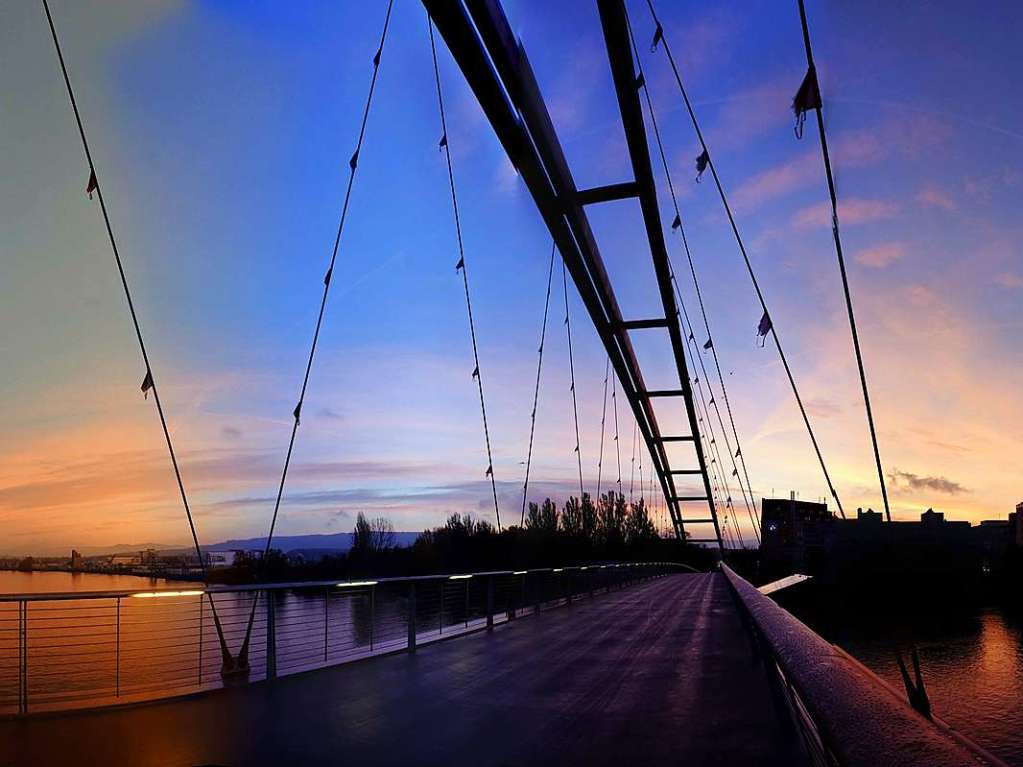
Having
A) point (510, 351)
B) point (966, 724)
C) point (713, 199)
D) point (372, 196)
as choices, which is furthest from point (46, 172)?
point (510, 351)

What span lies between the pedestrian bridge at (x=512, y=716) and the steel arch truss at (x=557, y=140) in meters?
7.07

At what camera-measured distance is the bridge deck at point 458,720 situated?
4.01 metres

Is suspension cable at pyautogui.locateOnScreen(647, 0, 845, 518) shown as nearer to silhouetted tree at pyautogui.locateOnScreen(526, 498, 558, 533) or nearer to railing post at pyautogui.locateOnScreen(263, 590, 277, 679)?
railing post at pyautogui.locateOnScreen(263, 590, 277, 679)

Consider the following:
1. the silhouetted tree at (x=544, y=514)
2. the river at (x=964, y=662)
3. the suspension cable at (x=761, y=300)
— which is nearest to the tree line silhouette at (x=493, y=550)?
the silhouetted tree at (x=544, y=514)

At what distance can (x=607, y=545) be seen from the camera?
58.3m

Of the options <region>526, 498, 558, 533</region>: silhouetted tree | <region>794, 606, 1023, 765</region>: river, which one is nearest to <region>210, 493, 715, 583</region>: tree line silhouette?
<region>526, 498, 558, 533</region>: silhouetted tree

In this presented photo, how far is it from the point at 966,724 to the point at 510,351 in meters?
42.7

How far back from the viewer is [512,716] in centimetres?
500

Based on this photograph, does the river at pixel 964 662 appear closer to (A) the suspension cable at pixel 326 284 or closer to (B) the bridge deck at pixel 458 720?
(B) the bridge deck at pixel 458 720

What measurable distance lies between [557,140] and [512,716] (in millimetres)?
10405

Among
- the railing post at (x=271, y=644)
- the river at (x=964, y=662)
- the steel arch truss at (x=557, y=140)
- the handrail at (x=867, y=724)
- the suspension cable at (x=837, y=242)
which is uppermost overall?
the steel arch truss at (x=557, y=140)

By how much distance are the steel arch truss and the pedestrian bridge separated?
7.07m

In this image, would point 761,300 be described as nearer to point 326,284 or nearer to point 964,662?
point 326,284

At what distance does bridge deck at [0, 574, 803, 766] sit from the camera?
4.01 m
